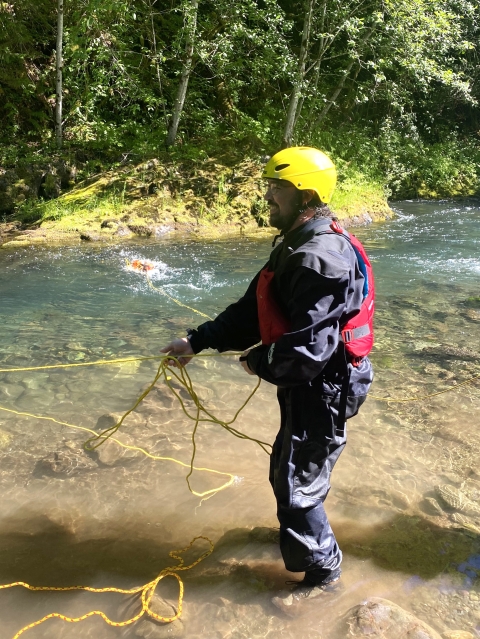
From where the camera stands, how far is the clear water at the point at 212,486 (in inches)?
113

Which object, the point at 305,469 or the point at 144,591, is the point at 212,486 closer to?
the point at 144,591

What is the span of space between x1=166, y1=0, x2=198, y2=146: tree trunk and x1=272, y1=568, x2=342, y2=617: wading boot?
42.9 feet

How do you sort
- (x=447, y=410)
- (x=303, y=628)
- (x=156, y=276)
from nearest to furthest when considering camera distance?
(x=303, y=628)
(x=447, y=410)
(x=156, y=276)

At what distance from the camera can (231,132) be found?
16219 millimetres

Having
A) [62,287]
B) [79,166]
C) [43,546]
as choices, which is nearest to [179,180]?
[79,166]

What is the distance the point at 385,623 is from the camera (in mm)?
2656

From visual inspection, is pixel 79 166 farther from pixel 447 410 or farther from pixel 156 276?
pixel 447 410

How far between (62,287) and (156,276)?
1657mm

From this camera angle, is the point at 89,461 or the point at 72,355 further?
the point at 72,355

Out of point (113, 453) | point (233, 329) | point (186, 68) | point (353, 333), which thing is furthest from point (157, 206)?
point (353, 333)

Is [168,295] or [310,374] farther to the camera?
[168,295]

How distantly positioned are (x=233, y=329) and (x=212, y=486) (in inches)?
58.6

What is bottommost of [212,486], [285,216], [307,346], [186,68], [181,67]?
[212,486]

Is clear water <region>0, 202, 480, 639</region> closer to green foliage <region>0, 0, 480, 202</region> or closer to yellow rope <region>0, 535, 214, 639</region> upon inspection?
yellow rope <region>0, 535, 214, 639</region>
